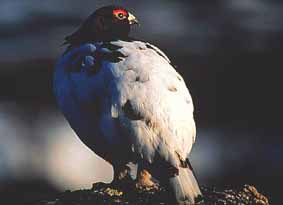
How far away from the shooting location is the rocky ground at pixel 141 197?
772cm

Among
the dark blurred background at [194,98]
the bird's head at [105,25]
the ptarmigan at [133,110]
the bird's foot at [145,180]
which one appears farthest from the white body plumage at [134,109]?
the dark blurred background at [194,98]

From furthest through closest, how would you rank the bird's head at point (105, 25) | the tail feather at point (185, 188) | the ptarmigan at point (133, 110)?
the bird's head at point (105, 25)
the ptarmigan at point (133, 110)
the tail feather at point (185, 188)

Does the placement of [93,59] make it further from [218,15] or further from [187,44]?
[218,15]

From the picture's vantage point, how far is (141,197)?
306 inches

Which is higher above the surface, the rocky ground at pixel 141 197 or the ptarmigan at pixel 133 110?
the ptarmigan at pixel 133 110

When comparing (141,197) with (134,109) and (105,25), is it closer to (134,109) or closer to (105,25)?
(134,109)

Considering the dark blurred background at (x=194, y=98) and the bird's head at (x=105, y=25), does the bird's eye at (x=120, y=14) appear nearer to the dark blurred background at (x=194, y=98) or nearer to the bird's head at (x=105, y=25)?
the bird's head at (x=105, y=25)

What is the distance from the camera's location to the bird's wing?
778 cm

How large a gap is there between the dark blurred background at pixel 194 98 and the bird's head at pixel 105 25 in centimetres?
537

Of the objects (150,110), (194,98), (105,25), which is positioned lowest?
(194,98)

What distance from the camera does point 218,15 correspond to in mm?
23438

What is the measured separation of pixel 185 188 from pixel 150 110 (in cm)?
46

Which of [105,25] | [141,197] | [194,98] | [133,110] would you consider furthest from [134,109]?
[194,98]

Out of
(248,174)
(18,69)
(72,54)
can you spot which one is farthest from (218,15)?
(72,54)
